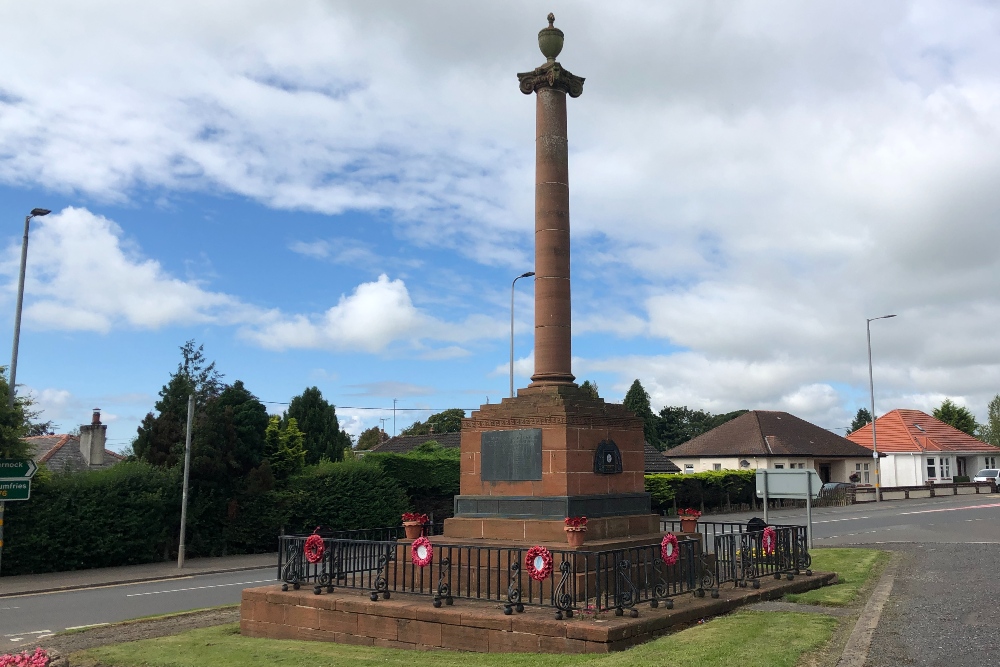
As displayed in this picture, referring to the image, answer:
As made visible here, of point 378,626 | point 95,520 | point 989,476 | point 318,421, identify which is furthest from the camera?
point 989,476

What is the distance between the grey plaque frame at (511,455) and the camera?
44.5 feet

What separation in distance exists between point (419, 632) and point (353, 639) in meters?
1.19

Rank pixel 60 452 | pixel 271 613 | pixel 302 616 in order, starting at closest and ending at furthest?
pixel 302 616, pixel 271 613, pixel 60 452

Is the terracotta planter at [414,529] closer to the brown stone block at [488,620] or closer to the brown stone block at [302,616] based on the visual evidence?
the brown stone block at [302,616]

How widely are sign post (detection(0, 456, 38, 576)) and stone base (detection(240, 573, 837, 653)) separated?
1214 centimetres

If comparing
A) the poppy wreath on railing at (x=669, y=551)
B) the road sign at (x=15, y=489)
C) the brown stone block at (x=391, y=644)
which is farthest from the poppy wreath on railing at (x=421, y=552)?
the road sign at (x=15, y=489)

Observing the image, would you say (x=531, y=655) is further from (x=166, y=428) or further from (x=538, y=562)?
(x=166, y=428)

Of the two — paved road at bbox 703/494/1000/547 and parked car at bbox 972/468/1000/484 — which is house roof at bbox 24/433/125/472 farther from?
parked car at bbox 972/468/1000/484

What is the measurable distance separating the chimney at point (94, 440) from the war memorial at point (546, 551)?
23.3 m

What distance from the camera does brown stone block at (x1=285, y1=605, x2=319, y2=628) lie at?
38.8ft

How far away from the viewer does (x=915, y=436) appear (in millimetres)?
65062

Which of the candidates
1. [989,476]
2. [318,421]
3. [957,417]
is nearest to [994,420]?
[957,417]

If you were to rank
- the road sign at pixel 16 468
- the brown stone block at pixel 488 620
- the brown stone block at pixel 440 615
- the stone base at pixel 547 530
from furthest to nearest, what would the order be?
the road sign at pixel 16 468, the stone base at pixel 547 530, the brown stone block at pixel 440 615, the brown stone block at pixel 488 620

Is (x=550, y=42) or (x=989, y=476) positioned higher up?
(x=550, y=42)
